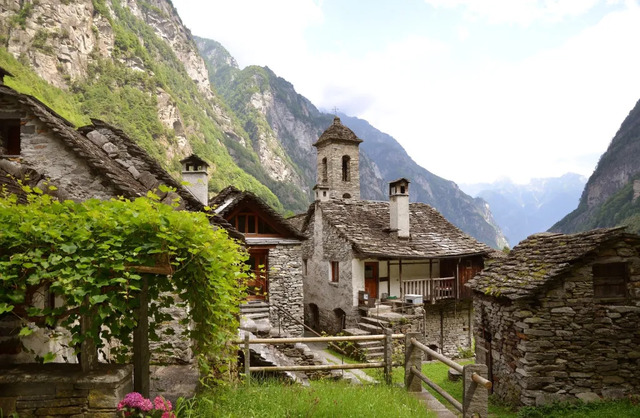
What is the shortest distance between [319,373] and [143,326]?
6771mm

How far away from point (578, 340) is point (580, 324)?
1.38 ft

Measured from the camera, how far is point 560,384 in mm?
10531

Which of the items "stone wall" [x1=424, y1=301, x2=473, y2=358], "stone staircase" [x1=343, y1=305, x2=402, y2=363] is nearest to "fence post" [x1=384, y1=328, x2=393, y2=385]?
"stone staircase" [x1=343, y1=305, x2=402, y2=363]

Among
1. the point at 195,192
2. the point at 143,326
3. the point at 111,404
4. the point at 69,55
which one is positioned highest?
the point at 69,55

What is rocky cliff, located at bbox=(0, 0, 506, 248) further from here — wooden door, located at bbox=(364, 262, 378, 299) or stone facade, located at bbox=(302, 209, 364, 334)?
wooden door, located at bbox=(364, 262, 378, 299)

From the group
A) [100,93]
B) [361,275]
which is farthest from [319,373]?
[100,93]

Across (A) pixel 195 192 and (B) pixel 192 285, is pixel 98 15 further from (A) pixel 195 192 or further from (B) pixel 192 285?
(B) pixel 192 285

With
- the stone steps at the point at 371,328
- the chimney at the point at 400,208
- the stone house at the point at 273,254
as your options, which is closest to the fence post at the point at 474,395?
the stone steps at the point at 371,328

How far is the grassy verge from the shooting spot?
15.5ft

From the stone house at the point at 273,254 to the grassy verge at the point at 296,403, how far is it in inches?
484

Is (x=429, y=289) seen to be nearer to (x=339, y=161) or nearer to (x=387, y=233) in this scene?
(x=387, y=233)

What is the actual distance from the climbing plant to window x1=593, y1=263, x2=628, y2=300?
10751mm

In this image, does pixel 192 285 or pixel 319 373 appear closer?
pixel 192 285

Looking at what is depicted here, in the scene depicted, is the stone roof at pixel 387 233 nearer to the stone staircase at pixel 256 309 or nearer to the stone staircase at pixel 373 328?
the stone staircase at pixel 373 328
